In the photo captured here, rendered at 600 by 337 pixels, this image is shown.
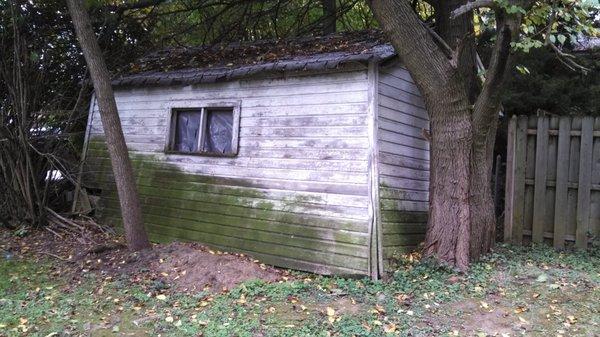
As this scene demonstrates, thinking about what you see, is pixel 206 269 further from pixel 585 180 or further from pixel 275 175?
pixel 585 180

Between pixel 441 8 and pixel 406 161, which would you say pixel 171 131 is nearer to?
pixel 406 161

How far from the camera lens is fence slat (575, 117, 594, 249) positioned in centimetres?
693

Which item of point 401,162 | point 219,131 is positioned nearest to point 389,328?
point 401,162

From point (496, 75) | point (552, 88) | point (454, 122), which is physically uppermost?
point (552, 88)

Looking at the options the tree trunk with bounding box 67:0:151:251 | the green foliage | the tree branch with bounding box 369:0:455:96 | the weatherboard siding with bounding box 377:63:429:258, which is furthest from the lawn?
the green foliage

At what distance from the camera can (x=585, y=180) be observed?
274 inches

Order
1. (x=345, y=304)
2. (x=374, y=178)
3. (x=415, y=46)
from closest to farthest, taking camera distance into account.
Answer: (x=345, y=304)
(x=415, y=46)
(x=374, y=178)

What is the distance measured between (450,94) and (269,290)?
3.17 metres

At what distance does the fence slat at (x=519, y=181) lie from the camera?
7.43 metres

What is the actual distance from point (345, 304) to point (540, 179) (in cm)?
355

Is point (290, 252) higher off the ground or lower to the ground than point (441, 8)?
lower

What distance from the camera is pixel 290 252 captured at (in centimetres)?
711

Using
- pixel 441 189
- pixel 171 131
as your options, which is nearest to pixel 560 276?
pixel 441 189

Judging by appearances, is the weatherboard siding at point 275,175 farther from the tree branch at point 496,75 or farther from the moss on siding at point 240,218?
the tree branch at point 496,75
